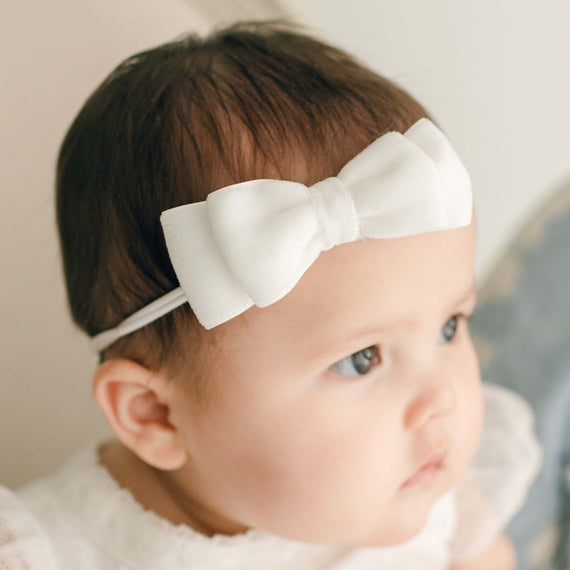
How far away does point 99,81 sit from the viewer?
101cm

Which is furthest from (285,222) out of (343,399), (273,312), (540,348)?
(540,348)

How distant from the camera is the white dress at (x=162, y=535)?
2.47ft

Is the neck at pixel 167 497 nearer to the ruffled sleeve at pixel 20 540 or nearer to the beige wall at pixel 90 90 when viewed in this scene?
the ruffled sleeve at pixel 20 540

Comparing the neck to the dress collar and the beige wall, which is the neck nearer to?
the dress collar

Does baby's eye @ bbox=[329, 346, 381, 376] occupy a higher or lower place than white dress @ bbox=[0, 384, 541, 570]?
higher

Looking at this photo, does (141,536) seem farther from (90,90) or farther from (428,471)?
(90,90)

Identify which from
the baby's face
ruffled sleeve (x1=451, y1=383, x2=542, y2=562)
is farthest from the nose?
ruffled sleeve (x1=451, y1=383, x2=542, y2=562)

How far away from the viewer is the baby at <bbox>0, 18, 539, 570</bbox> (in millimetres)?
583

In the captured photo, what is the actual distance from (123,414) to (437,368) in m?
0.35

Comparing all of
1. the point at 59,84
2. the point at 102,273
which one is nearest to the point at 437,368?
the point at 102,273

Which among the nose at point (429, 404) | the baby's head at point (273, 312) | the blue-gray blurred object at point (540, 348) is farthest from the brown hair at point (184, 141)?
the blue-gray blurred object at point (540, 348)

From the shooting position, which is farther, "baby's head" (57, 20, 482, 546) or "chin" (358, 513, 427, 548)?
"chin" (358, 513, 427, 548)

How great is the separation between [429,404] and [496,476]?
1.35ft

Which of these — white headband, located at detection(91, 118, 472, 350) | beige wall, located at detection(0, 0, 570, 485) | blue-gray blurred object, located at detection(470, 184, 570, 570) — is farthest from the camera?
blue-gray blurred object, located at detection(470, 184, 570, 570)
